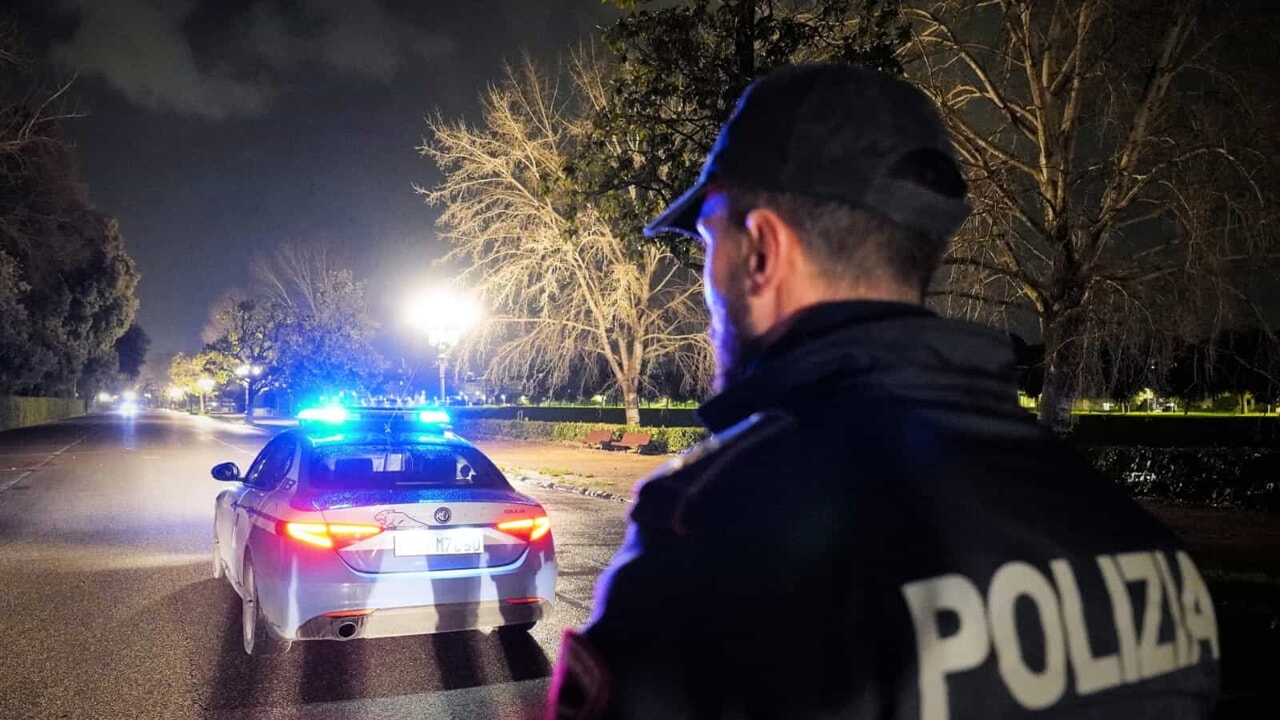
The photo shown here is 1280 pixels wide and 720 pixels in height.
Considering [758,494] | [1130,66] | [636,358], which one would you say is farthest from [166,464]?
[758,494]

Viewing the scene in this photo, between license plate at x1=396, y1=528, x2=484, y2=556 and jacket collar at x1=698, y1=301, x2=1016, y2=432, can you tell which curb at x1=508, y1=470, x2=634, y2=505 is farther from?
jacket collar at x1=698, y1=301, x2=1016, y2=432

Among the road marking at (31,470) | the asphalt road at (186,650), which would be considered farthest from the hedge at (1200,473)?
the road marking at (31,470)

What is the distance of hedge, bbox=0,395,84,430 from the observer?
4878 centimetres

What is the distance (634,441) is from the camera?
2788 cm

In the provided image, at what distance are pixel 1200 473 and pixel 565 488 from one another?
10875 millimetres

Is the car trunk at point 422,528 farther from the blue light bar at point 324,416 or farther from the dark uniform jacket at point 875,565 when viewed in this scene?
the dark uniform jacket at point 875,565

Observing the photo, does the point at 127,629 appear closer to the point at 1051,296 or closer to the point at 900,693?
the point at 900,693

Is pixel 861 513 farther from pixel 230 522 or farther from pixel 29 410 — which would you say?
pixel 29 410

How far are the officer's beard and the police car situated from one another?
16.0 feet

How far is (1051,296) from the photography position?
12633mm

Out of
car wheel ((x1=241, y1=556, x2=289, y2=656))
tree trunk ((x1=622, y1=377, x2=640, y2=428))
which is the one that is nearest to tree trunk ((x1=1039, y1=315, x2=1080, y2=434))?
car wheel ((x1=241, y1=556, x2=289, y2=656))

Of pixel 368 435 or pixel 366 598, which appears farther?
pixel 368 435

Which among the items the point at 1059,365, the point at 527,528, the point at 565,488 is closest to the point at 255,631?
the point at 527,528

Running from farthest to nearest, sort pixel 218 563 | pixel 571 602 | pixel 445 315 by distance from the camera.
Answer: pixel 445 315 < pixel 218 563 < pixel 571 602
